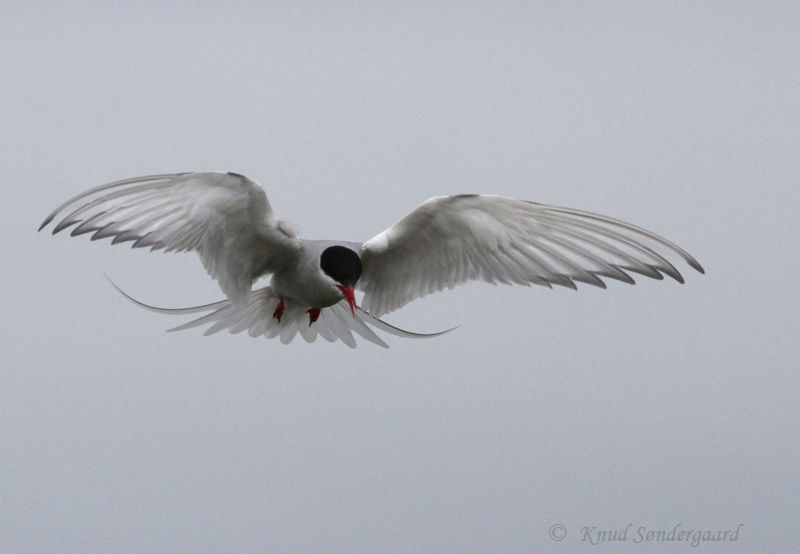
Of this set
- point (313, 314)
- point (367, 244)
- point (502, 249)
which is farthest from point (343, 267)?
Result: point (313, 314)

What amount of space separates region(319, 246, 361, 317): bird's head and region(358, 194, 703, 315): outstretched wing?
33cm

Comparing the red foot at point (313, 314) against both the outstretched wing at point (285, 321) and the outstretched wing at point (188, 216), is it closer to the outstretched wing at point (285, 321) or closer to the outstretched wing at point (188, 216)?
the outstretched wing at point (285, 321)

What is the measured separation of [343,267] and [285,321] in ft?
5.16

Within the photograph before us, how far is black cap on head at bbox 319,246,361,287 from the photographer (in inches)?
320

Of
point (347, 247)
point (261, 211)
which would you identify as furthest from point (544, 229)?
point (261, 211)

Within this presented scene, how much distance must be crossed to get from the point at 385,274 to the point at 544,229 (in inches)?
58.4

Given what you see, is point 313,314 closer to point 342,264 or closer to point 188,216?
point 342,264

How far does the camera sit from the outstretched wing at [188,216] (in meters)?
7.54

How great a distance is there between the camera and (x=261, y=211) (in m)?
8.00

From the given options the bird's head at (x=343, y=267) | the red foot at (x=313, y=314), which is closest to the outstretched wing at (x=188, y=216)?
the bird's head at (x=343, y=267)

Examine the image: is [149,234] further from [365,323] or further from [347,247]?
[365,323]

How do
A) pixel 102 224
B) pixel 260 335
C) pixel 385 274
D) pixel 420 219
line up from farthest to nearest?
pixel 260 335, pixel 385 274, pixel 420 219, pixel 102 224

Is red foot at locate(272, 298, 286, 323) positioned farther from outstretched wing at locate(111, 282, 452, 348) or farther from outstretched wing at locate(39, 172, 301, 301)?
outstretched wing at locate(39, 172, 301, 301)

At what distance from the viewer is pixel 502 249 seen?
8.17 m
